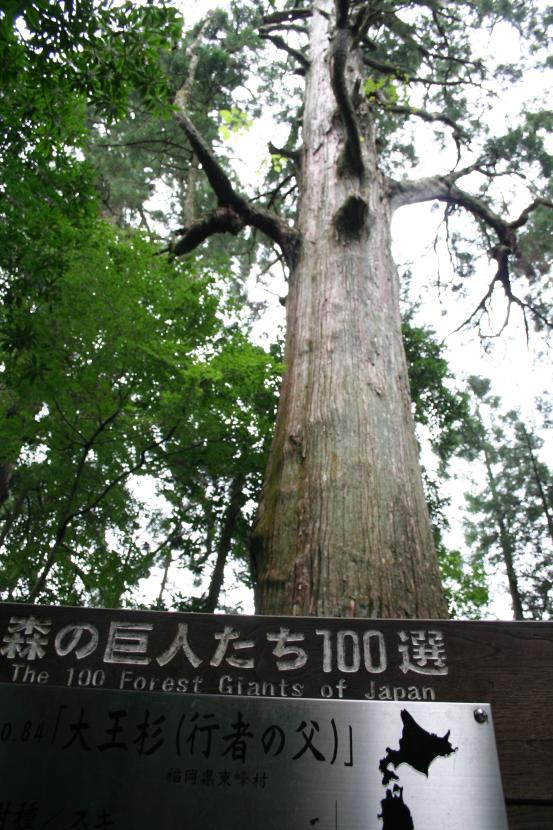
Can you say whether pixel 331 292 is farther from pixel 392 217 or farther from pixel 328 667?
pixel 328 667

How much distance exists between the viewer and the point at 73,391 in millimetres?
Result: 3936

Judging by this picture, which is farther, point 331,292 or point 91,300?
point 91,300

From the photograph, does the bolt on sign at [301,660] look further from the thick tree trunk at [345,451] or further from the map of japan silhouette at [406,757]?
the thick tree trunk at [345,451]

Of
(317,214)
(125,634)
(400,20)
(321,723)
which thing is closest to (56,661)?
(125,634)

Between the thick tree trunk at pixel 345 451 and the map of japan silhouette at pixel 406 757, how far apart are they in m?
0.67

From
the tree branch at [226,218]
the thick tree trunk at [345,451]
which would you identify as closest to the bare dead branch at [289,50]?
the tree branch at [226,218]

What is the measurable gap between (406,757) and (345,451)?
1.36 meters

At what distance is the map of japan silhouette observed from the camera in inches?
43.3

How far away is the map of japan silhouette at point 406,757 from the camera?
110 cm

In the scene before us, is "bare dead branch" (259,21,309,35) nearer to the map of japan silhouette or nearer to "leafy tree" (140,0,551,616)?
"leafy tree" (140,0,551,616)

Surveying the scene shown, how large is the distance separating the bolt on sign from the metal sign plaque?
0.13ft

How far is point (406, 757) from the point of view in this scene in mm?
1149

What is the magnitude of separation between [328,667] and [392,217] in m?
3.97

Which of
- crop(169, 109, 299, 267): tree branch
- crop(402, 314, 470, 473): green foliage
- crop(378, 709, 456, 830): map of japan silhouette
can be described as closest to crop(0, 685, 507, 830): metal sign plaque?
crop(378, 709, 456, 830): map of japan silhouette
